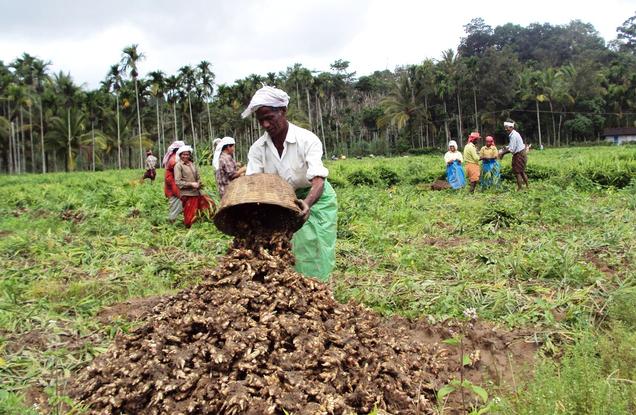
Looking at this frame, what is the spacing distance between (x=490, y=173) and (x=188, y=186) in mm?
6696

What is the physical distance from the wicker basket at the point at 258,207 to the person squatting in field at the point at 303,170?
0.24 metres

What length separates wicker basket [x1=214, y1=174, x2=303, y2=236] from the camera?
2.98 metres

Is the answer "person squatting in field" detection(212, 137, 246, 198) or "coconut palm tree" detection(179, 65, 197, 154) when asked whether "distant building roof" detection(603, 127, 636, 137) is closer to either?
"coconut palm tree" detection(179, 65, 197, 154)

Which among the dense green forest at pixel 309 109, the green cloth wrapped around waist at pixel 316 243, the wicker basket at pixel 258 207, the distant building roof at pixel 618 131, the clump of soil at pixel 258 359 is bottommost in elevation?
the clump of soil at pixel 258 359

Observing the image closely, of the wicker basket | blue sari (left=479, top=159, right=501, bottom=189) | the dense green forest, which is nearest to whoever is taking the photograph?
the wicker basket

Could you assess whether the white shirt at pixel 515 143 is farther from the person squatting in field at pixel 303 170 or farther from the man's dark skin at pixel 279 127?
the man's dark skin at pixel 279 127

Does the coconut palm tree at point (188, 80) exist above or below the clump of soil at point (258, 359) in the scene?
above

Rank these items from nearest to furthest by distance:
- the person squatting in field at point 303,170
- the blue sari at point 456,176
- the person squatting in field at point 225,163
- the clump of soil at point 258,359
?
the clump of soil at point 258,359 → the person squatting in field at point 303,170 → the person squatting in field at point 225,163 → the blue sari at point 456,176

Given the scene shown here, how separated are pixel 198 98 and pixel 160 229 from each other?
36.6 metres

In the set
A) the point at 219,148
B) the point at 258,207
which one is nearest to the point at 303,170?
the point at 258,207

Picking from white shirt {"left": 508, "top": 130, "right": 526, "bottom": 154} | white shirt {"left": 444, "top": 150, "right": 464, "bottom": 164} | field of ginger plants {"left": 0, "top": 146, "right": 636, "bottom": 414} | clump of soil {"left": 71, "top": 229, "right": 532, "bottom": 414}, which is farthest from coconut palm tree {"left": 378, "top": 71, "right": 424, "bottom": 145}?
clump of soil {"left": 71, "top": 229, "right": 532, "bottom": 414}

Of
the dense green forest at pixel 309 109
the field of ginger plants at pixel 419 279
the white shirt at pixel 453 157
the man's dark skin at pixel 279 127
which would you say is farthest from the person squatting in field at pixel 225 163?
the dense green forest at pixel 309 109

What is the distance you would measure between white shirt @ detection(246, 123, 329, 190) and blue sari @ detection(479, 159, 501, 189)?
8.40m

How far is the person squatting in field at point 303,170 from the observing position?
3.40m
